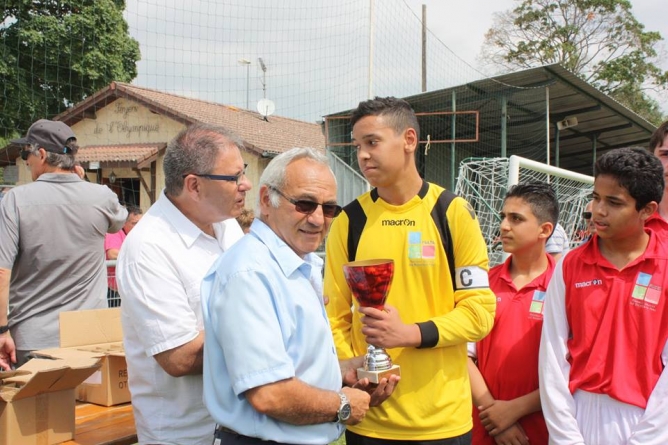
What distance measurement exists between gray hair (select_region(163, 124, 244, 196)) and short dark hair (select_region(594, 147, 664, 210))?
1.52 meters

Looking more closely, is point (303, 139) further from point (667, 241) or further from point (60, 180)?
point (667, 241)

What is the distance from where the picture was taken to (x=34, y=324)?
3479 millimetres

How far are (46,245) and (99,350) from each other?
88cm

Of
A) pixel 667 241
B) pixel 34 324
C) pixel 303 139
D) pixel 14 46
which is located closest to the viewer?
pixel 667 241

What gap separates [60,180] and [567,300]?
2895 mm

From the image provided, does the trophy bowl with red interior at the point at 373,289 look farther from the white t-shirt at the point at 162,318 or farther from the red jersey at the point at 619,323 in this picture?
the red jersey at the point at 619,323

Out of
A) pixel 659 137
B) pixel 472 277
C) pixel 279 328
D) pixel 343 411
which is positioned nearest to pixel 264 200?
pixel 279 328

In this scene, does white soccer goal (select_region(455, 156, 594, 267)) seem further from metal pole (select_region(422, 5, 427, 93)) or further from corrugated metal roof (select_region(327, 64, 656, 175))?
metal pole (select_region(422, 5, 427, 93))

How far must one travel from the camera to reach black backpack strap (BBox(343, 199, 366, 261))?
2588 millimetres

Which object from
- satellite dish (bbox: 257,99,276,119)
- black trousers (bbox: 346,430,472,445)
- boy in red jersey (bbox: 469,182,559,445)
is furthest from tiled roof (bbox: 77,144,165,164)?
black trousers (bbox: 346,430,472,445)

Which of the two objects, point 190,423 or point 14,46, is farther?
point 14,46

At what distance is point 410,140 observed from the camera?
2629 millimetres

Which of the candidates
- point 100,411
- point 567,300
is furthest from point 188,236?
point 567,300

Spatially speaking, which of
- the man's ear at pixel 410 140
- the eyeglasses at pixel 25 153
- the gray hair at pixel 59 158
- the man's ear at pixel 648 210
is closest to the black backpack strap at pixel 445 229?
the man's ear at pixel 410 140
